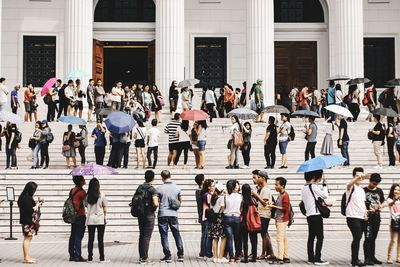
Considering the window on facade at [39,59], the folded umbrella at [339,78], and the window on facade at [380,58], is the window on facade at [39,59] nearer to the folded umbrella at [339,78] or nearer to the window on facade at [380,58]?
the folded umbrella at [339,78]

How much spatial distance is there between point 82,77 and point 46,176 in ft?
35.8

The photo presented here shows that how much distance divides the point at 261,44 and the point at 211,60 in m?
5.53

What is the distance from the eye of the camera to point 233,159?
22672 millimetres

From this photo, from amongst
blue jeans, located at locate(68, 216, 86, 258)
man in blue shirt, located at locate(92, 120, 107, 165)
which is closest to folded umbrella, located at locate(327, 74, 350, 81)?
man in blue shirt, located at locate(92, 120, 107, 165)

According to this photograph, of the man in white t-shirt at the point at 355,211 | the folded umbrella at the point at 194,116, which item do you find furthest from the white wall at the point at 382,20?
the man in white t-shirt at the point at 355,211

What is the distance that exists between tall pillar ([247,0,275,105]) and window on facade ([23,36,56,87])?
33.3 ft

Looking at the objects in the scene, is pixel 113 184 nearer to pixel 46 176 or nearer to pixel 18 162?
pixel 46 176

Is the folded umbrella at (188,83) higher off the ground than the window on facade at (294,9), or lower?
lower

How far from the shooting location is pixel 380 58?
38.2 m

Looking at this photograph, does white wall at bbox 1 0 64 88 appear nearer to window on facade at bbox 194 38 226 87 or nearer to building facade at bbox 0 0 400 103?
building facade at bbox 0 0 400 103

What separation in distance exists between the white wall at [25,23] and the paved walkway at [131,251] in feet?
64.4

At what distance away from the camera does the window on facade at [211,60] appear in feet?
122

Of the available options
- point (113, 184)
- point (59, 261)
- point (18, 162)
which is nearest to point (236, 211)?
point (59, 261)

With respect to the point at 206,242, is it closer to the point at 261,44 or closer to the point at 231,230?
the point at 231,230
